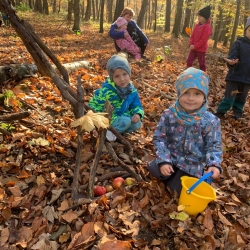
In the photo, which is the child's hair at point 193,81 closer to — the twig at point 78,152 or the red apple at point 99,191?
the twig at point 78,152

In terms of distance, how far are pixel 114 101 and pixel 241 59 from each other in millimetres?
2568

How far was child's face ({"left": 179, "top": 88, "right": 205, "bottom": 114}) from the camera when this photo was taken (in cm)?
265

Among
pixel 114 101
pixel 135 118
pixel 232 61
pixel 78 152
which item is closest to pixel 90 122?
pixel 78 152

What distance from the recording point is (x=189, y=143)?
2801 millimetres

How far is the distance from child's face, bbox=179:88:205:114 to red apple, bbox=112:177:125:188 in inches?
43.0

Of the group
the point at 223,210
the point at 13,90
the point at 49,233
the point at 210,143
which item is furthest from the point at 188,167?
the point at 13,90

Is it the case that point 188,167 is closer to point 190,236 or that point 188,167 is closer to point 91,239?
point 190,236

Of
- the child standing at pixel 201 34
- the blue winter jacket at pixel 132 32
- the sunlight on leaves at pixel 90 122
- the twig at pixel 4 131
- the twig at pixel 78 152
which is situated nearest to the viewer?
the sunlight on leaves at pixel 90 122

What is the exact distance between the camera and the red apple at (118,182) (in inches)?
113

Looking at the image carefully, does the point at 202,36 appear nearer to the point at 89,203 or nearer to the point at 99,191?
the point at 99,191

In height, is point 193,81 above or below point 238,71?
above

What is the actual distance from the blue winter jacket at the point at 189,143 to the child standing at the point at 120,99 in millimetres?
920

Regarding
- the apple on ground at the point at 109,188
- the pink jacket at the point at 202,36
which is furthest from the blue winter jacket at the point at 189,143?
the pink jacket at the point at 202,36

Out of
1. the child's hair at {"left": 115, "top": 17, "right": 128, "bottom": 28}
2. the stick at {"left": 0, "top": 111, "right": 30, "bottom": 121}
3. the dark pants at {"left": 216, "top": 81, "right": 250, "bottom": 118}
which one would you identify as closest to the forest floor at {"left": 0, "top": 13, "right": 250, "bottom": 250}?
the stick at {"left": 0, "top": 111, "right": 30, "bottom": 121}
